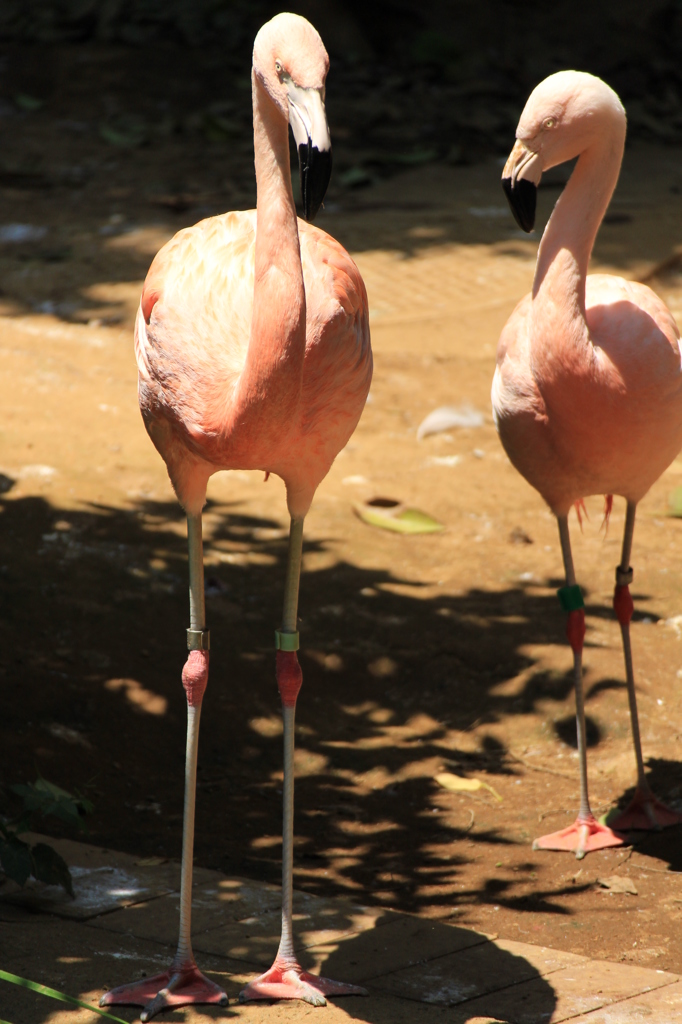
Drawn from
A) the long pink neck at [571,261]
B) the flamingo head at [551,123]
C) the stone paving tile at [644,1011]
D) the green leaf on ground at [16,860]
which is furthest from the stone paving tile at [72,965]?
the flamingo head at [551,123]

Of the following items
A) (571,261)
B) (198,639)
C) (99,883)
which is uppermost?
(571,261)

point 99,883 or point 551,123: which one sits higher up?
point 551,123

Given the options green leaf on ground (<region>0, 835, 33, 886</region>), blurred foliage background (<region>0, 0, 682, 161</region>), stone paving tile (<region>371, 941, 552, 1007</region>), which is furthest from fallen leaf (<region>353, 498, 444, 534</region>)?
blurred foliage background (<region>0, 0, 682, 161</region>)

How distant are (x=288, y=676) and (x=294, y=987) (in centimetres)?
84

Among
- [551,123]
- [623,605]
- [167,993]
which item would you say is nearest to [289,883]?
[167,993]

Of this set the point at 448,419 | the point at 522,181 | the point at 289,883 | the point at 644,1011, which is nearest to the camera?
the point at 644,1011

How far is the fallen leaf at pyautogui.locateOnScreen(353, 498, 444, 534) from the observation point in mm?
6125

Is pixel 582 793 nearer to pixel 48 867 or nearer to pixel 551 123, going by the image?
pixel 48 867

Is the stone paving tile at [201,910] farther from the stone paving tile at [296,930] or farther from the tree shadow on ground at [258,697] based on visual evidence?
the tree shadow on ground at [258,697]

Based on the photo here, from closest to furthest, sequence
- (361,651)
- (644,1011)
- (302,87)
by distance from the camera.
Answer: (302,87) < (644,1011) < (361,651)

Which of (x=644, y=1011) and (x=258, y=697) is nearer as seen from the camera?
(x=644, y=1011)

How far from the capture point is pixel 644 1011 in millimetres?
2760

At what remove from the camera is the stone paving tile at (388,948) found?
3.14 m

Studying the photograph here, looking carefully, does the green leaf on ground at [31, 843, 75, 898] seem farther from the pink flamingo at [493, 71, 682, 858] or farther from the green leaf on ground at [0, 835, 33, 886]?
the pink flamingo at [493, 71, 682, 858]
